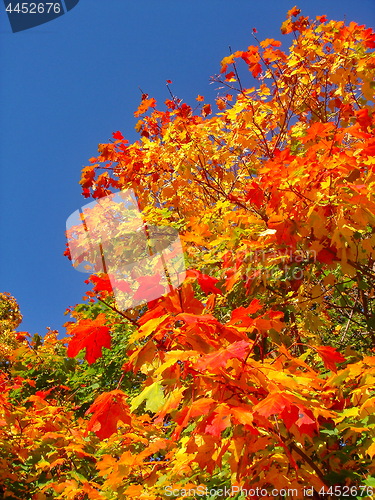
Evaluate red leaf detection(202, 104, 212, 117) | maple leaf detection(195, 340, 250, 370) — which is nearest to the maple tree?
maple leaf detection(195, 340, 250, 370)

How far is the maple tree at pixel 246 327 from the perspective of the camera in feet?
6.16

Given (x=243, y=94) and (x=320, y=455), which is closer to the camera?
(x=320, y=455)

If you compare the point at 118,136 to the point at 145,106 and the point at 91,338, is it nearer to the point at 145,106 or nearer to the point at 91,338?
the point at 145,106

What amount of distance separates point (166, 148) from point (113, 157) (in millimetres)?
1133

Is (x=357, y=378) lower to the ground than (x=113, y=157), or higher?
lower

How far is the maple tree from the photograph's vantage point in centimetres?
188

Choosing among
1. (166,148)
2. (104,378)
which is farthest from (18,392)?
(166,148)

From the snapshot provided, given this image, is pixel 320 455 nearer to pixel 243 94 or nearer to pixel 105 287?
pixel 105 287

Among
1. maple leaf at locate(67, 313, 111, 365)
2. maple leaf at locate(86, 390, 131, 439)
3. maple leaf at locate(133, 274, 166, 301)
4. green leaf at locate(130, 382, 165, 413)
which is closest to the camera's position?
green leaf at locate(130, 382, 165, 413)

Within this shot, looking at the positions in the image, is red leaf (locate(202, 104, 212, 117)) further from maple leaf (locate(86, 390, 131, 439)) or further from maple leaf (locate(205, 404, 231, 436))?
maple leaf (locate(205, 404, 231, 436))

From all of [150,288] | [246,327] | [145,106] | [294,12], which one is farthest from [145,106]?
[246,327]

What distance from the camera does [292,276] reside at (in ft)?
10.1

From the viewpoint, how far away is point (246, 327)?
6.63ft

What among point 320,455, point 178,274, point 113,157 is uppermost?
point 113,157
